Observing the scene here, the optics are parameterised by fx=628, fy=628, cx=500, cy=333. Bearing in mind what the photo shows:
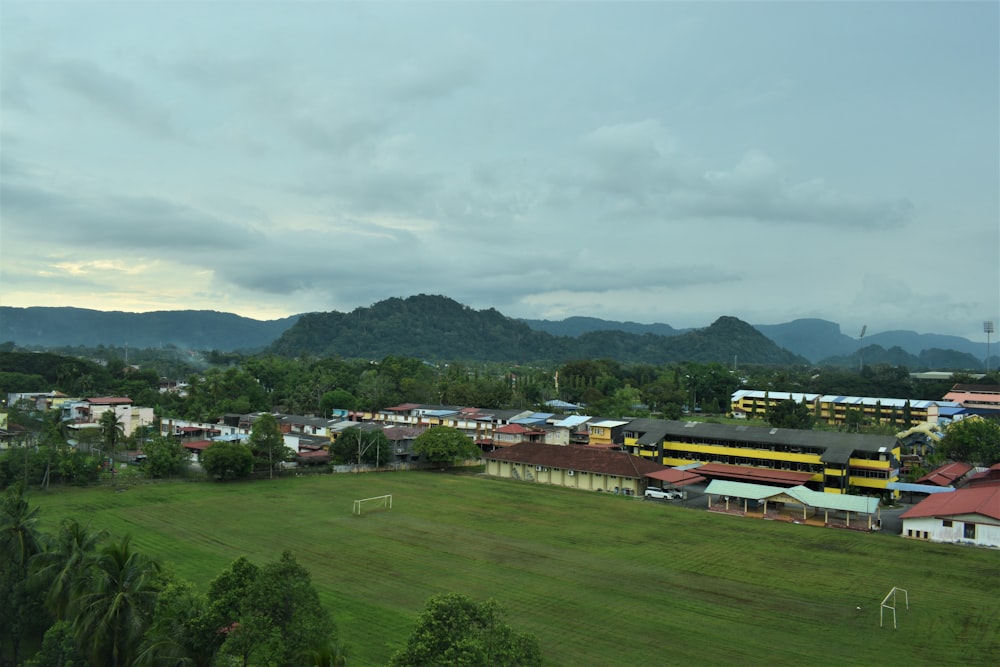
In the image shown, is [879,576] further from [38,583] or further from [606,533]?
[38,583]

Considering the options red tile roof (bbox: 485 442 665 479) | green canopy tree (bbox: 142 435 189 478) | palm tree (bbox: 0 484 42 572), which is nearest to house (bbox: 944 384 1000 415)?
red tile roof (bbox: 485 442 665 479)

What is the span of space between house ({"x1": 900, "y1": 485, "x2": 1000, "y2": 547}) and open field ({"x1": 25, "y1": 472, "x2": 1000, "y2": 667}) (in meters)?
1.32

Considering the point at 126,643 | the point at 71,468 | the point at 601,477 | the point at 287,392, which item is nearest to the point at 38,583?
the point at 126,643

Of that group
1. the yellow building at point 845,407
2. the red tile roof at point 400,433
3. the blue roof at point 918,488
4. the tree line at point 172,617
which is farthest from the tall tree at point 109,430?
the yellow building at point 845,407

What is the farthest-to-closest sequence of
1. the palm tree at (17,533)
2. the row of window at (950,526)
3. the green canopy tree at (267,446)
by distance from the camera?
the green canopy tree at (267,446)
the row of window at (950,526)
the palm tree at (17,533)

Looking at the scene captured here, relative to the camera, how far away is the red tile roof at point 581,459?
144 feet

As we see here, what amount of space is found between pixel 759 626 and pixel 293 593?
15689 mm

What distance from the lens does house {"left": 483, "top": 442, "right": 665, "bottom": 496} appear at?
143 feet

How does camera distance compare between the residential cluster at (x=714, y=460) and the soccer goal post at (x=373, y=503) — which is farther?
the soccer goal post at (x=373, y=503)

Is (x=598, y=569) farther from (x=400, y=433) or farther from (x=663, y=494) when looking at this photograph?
(x=400, y=433)

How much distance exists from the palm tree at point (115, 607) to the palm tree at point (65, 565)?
0.78m

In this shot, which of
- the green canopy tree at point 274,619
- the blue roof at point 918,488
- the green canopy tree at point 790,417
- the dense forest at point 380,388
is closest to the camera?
the green canopy tree at point 274,619

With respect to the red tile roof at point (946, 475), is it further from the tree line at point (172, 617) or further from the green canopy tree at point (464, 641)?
the green canopy tree at point (464, 641)

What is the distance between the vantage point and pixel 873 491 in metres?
41.8
